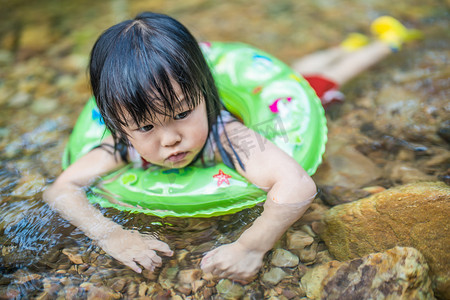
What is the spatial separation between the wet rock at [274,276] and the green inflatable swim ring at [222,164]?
31cm

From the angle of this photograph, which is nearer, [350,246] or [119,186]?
[350,246]

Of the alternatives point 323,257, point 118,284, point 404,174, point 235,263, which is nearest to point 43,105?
point 118,284

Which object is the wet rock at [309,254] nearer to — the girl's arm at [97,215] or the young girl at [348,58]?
the girl's arm at [97,215]

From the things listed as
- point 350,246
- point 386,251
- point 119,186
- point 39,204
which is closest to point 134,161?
point 119,186

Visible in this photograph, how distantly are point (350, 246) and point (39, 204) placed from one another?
Answer: 4.90 feet

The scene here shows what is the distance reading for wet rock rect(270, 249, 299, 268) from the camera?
176cm

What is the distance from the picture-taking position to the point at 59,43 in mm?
3914

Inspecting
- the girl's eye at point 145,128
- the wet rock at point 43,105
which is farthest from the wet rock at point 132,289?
the wet rock at point 43,105

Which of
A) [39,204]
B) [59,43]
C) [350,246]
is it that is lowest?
[350,246]

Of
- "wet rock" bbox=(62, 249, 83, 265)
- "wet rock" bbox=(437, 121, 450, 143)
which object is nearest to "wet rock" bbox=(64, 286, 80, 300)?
"wet rock" bbox=(62, 249, 83, 265)

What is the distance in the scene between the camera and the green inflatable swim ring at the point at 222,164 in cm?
190

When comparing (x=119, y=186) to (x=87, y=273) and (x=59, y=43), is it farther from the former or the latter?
(x=59, y=43)

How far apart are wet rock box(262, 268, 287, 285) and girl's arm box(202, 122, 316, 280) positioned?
0.05m

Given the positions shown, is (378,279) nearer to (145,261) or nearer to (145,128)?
(145,261)
